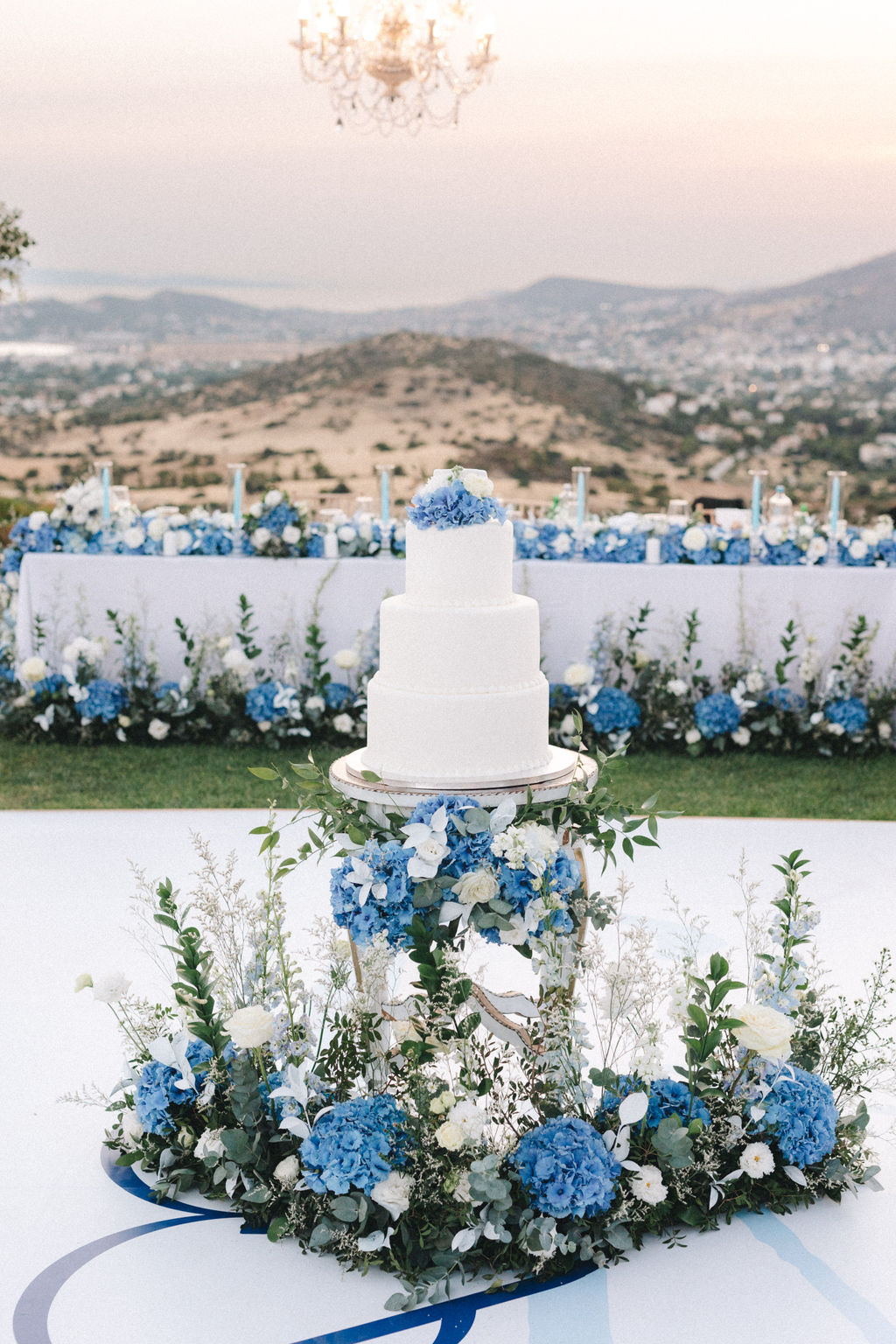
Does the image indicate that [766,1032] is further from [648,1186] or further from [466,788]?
[466,788]

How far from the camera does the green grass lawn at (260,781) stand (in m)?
5.41

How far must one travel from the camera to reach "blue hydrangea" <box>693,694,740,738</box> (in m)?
6.14

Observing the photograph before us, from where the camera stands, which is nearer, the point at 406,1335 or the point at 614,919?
the point at 406,1335

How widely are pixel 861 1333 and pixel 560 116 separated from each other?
44.8 ft

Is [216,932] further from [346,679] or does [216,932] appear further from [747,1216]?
[346,679]

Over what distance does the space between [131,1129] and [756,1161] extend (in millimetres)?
1227

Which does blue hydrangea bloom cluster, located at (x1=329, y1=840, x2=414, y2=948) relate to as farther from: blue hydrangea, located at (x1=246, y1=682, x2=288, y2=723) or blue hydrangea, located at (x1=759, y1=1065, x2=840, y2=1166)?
blue hydrangea, located at (x1=246, y1=682, x2=288, y2=723)

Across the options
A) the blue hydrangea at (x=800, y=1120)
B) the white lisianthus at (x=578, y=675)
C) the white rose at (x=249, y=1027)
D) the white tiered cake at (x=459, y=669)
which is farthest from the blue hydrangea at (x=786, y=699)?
the white rose at (x=249, y=1027)

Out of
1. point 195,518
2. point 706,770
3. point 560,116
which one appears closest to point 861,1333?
point 706,770

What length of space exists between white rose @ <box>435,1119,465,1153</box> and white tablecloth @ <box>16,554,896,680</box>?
4.06 meters

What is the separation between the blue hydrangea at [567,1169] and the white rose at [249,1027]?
1.68 ft

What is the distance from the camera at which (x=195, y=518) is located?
21.6ft

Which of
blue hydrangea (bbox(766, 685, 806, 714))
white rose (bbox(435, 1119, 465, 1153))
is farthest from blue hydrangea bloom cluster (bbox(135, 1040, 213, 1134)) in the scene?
blue hydrangea (bbox(766, 685, 806, 714))

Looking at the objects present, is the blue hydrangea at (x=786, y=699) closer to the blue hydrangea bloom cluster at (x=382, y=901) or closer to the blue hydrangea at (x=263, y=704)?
the blue hydrangea at (x=263, y=704)
